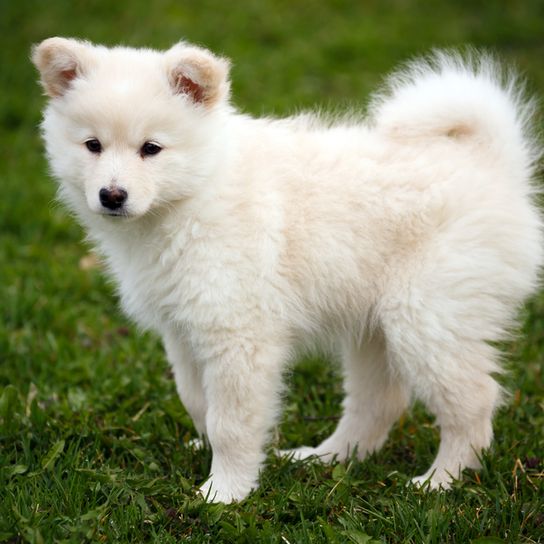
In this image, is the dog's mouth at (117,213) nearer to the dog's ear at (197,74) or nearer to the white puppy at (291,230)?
the white puppy at (291,230)

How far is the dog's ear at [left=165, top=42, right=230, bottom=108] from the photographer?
10.5 feet

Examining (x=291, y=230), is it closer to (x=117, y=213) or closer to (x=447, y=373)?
(x=117, y=213)

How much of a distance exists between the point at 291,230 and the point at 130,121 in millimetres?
796

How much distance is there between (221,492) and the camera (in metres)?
3.41

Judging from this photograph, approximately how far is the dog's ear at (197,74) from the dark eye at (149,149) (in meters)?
0.25

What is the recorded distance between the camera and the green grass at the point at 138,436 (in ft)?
10.2

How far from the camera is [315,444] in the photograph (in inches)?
163

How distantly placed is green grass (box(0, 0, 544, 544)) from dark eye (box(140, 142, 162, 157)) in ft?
4.35

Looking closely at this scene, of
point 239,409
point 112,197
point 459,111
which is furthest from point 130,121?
point 459,111

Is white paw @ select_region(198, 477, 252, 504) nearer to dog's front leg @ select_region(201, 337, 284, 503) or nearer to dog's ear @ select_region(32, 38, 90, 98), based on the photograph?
dog's front leg @ select_region(201, 337, 284, 503)

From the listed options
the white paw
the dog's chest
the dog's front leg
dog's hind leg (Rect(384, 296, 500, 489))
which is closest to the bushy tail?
dog's hind leg (Rect(384, 296, 500, 489))

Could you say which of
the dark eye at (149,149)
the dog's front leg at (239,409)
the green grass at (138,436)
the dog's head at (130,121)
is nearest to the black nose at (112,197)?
the dog's head at (130,121)

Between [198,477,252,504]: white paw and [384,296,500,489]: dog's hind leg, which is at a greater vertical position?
[384,296,500,489]: dog's hind leg

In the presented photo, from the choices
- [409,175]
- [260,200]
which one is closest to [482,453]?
[409,175]
